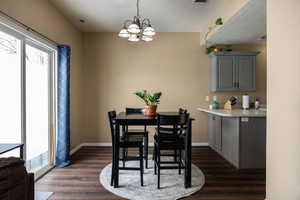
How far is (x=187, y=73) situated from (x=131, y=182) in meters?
2.96

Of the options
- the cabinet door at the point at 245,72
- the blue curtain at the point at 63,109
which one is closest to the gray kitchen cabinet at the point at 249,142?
the cabinet door at the point at 245,72

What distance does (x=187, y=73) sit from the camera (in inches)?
Result: 185

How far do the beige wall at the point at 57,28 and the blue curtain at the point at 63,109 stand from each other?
0.37 meters

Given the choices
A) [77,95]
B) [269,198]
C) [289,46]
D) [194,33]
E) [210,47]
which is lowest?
[269,198]

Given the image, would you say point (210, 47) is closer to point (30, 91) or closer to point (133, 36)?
point (133, 36)

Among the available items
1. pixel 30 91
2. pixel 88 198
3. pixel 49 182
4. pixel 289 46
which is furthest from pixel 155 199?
pixel 30 91

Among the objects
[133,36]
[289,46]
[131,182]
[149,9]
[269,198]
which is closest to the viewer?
[289,46]

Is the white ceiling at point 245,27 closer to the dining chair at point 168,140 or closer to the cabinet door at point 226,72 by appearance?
the cabinet door at point 226,72

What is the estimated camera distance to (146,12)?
3570mm

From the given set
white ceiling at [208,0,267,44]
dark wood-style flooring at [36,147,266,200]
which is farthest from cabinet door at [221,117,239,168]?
white ceiling at [208,0,267,44]

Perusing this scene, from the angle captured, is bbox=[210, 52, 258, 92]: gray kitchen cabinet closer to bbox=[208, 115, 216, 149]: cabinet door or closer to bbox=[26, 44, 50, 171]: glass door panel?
bbox=[208, 115, 216, 149]: cabinet door

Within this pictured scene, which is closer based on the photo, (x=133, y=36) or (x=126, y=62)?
(x=133, y=36)

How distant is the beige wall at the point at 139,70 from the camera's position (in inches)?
184

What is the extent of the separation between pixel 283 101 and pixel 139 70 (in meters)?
3.38
